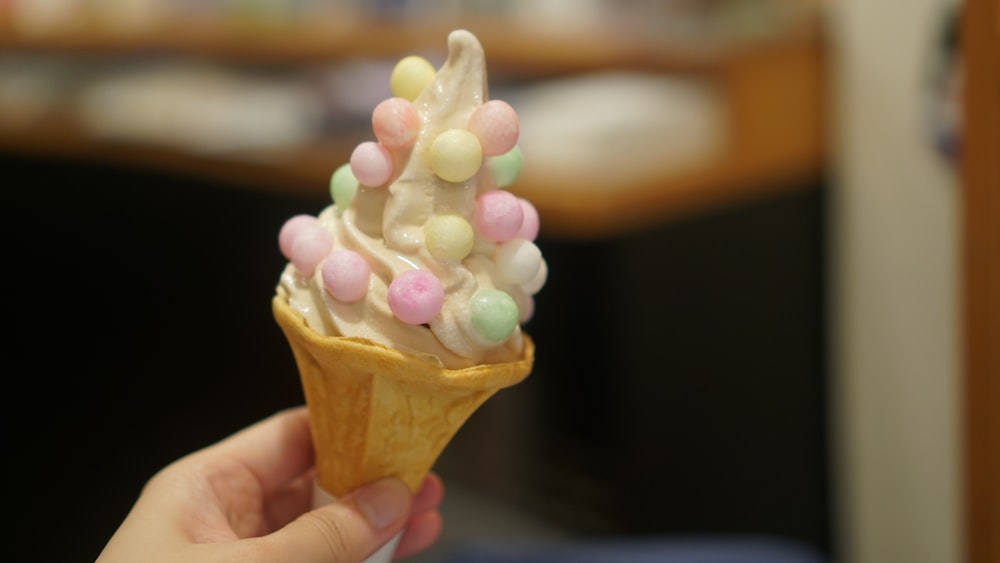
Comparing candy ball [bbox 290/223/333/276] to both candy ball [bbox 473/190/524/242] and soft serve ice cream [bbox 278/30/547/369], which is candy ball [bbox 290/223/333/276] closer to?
soft serve ice cream [bbox 278/30/547/369]

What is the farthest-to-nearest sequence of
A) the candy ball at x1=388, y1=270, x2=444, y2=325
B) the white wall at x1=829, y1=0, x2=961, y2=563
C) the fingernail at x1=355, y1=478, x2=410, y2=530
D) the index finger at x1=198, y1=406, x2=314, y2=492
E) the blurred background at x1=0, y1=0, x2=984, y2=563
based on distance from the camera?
the blurred background at x1=0, y1=0, x2=984, y2=563, the white wall at x1=829, y1=0, x2=961, y2=563, the index finger at x1=198, y1=406, x2=314, y2=492, the fingernail at x1=355, y1=478, x2=410, y2=530, the candy ball at x1=388, y1=270, x2=444, y2=325

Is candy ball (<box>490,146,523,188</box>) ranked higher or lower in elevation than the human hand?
higher

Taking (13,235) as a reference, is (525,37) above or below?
above

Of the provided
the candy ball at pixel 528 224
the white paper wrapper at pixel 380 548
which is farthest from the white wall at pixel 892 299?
the white paper wrapper at pixel 380 548

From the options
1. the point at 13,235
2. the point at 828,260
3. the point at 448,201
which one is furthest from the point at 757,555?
the point at 13,235

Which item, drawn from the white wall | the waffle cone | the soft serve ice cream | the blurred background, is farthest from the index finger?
the white wall

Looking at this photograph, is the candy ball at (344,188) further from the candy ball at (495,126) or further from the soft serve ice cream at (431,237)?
the candy ball at (495,126)

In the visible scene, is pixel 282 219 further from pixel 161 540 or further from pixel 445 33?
pixel 161 540
